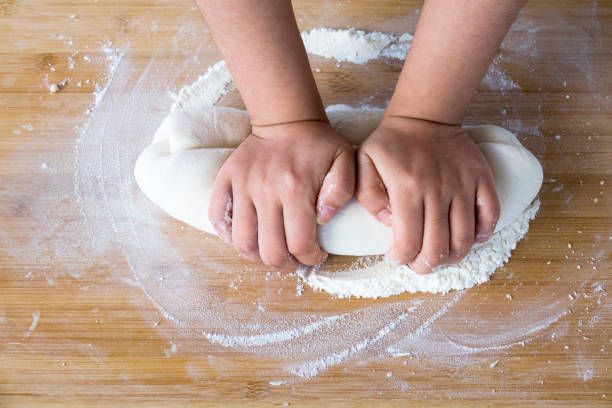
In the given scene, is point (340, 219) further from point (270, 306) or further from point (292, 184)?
point (270, 306)

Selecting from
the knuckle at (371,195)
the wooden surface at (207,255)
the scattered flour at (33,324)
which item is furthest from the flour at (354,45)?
the scattered flour at (33,324)

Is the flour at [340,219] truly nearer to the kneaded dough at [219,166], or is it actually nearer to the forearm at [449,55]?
the kneaded dough at [219,166]

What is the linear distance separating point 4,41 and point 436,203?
3.04ft

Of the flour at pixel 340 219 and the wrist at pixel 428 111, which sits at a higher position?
the wrist at pixel 428 111

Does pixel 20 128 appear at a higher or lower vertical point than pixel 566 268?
higher

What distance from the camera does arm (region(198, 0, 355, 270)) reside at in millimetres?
708

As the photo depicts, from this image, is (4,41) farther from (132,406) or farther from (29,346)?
(132,406)

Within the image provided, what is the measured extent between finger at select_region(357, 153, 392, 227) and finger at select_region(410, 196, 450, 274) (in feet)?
0.18

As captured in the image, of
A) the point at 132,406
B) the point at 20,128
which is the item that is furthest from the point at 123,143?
the point at 132,406

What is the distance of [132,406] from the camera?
789 mm

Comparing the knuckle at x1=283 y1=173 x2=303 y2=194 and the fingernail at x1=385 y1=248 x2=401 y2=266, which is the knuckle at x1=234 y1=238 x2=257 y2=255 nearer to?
the knuckle at x1=283 y1=173 x2=303 y2=194

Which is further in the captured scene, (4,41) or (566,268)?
(4,41)

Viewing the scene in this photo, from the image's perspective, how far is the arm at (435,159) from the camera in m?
0.70

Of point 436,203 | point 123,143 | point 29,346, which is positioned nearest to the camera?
point 436,203
